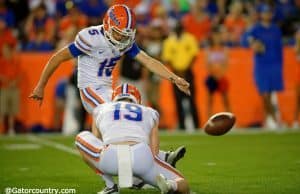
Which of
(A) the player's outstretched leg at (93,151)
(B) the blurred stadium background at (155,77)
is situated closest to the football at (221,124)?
(A) the player's outstretched leg at (93,151)

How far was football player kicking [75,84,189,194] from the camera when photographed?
610 centimetres

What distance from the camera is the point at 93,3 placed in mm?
16266

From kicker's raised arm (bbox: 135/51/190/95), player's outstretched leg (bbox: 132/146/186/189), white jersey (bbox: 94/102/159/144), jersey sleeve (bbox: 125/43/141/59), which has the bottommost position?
player's outstretched leg (bbox: 132/146/186/189)

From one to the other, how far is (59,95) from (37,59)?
793 mm

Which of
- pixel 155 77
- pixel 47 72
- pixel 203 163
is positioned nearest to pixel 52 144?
pixel 155 77

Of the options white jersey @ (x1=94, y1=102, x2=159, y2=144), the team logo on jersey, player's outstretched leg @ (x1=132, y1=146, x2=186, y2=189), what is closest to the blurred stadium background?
player's outstretched leg @ (x1=132, y1=146, x2=186, y2=189)

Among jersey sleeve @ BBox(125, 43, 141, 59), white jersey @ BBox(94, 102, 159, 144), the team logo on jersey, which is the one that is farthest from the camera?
jersey sleeve @ BBox(125, 43, 141, 59)

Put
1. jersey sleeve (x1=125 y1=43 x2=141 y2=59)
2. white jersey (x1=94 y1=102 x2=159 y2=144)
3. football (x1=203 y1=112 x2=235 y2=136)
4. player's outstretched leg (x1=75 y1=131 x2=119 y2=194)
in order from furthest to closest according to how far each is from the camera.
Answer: jersey sleeve (x1=125 y1=43 x2=141 y2=59)
football (x1=203 y1=112 x2=235 y2=136)
player's outstretched leg (x1=75 y1=131 x2=119 y2=194)
white jersey (x1=94 y1=102 x2=159 y2=144)

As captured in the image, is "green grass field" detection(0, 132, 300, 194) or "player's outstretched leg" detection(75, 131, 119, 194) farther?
"green grass field" detection(0, 132, 300, 194)

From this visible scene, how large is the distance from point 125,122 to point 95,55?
61.9 inches

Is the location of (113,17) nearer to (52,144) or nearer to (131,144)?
(131,144)

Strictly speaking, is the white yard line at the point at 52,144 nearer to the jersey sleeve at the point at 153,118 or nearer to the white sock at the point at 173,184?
the jersey sleeve at the point at 153,118

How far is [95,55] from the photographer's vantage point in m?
7.64

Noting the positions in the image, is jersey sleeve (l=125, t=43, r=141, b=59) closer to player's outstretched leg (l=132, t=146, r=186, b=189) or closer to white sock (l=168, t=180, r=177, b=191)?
player's outstretched leg (l=132, t=146, r=186, b=189)
